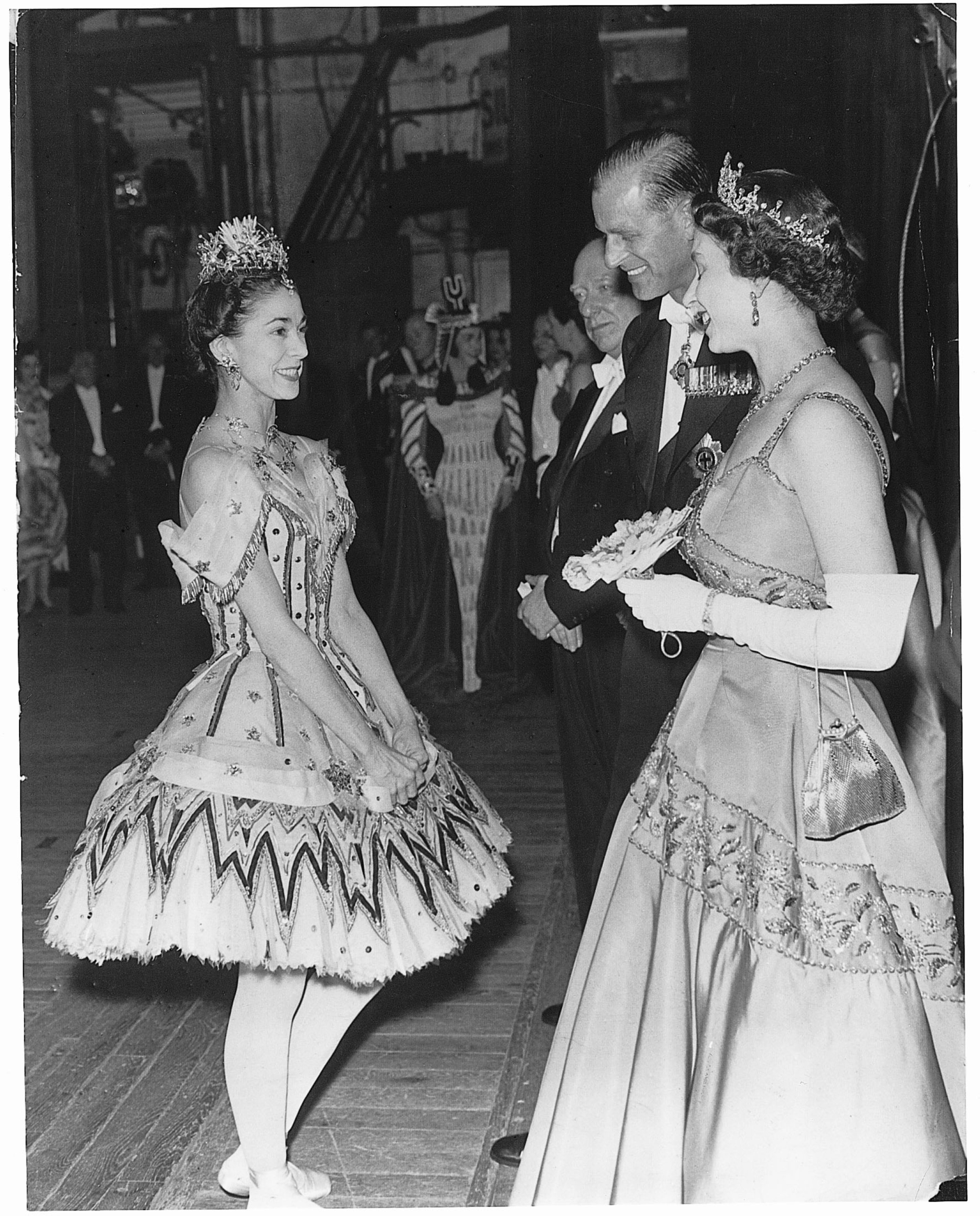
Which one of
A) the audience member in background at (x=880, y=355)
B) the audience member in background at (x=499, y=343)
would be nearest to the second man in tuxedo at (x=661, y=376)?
Result: the audience member in background at (x=880, y=355)

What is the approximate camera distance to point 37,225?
2693 mm

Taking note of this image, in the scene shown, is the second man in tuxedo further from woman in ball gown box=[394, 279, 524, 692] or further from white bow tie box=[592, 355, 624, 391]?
woman in ball gown box=[394, 279, 524, 692]

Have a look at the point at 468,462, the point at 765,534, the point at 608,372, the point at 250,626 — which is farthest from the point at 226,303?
the point at 468,462

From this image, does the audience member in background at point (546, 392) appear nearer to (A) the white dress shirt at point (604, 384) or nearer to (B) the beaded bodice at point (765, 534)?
(A) the white dress shirt at point (604, 384)

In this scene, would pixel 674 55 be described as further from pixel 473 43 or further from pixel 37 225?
pixel 37 225

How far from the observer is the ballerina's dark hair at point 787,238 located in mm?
1988

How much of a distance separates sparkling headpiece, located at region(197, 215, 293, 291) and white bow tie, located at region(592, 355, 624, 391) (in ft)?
2.42

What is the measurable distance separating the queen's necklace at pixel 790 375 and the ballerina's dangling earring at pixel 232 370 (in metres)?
0.94

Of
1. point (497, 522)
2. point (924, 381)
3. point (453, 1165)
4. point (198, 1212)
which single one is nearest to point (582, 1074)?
point (453, 1165)

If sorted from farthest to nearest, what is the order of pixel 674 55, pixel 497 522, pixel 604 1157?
pixel 674 55 → pixel 497 522 → pixel 604 1157

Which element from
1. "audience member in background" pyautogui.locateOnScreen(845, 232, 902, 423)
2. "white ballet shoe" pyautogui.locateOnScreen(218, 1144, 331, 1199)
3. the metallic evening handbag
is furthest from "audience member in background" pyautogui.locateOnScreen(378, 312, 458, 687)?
the metallic evening handbag

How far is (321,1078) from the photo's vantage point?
2.98 meters

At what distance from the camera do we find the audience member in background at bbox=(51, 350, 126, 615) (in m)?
6.19

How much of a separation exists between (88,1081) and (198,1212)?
2.26 feet
